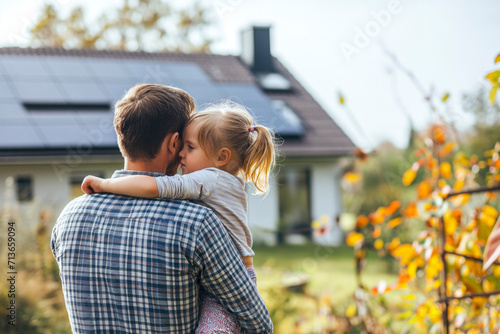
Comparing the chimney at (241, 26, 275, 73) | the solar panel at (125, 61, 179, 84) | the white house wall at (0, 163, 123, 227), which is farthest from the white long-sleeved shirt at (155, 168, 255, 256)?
the chimney at (241, 26, 275, 73)

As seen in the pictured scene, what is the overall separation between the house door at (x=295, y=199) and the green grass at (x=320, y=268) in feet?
1.55

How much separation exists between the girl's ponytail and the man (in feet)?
0.81

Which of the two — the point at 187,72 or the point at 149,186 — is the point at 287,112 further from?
the point at 149,186

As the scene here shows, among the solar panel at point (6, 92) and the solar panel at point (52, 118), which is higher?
the solar panel at point (6, 92)

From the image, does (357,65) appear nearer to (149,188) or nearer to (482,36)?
(482,36)

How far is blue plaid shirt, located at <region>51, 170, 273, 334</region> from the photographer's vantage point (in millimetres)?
991

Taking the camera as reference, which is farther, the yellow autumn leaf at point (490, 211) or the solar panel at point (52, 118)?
the solar panel at point (52, 118)

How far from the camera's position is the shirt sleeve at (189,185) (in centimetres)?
106

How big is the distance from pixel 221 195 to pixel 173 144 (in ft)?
0.50

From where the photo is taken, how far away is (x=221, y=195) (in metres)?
1.18

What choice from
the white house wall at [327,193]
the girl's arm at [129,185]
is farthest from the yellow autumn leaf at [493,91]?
the white house wall at [327,193]

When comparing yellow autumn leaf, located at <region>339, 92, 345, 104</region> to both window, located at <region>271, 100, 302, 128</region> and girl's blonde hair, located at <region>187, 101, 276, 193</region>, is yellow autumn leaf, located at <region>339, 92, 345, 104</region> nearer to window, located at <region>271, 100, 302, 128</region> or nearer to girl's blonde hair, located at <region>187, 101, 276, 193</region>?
girl's blonde hair, located at <region>187, 101, 276, 193</region>

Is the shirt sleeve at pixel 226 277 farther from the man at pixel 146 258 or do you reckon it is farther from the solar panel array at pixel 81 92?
the solar panel array at pixel 81 92

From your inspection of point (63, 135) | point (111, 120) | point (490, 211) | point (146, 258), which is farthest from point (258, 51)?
point (146, 258)
